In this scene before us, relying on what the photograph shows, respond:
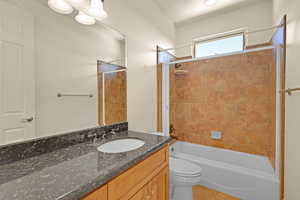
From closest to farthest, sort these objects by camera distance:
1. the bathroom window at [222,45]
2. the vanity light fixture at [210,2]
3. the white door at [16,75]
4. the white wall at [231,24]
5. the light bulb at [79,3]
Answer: the white door at [16,75] → the light bulb at [79,3] → the vanity light fixture at [210,2] → the white wall at [231,24] → the bathroom window at [222,45]

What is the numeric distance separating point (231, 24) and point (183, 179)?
2.51m

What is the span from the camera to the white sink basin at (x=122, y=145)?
3.61 feet

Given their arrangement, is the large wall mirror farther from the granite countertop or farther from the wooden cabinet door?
the wooden cabinet door

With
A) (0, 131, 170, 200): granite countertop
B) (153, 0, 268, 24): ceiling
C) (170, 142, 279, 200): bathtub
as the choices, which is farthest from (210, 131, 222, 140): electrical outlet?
(153, 0, 268, 24): ceiling

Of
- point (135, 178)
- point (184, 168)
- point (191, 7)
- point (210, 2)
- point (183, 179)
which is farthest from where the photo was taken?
point (191, 7)

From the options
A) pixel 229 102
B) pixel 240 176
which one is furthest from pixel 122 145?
pixel 229 102

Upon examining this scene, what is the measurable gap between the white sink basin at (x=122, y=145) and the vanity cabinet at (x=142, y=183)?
0.20 meters

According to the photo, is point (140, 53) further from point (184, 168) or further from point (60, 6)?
point (184, 168)

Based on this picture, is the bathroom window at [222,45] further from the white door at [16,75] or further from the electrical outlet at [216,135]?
the white door at [16,75]

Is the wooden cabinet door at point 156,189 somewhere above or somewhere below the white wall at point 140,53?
below

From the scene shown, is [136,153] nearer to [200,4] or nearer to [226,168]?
[226,168]

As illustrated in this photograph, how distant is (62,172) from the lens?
2.04ft

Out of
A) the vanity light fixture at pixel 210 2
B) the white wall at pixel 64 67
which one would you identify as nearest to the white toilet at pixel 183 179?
the white wall at pixel 64 67

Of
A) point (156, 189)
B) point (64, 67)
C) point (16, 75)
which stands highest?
point (64, 67)
